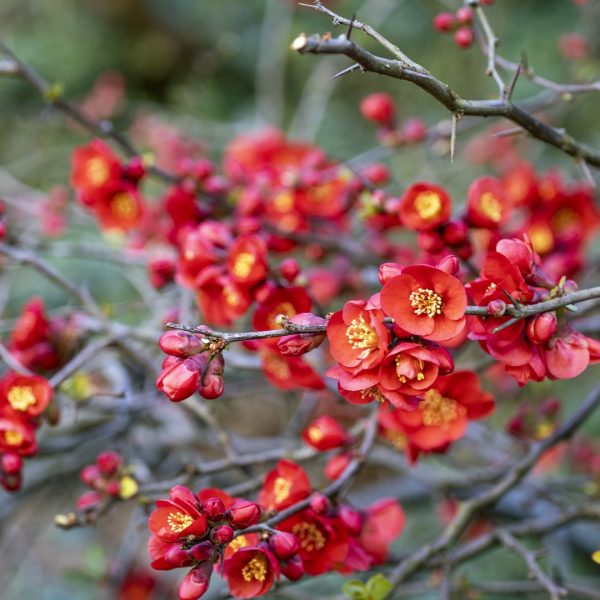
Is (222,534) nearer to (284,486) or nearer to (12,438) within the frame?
(284,486)

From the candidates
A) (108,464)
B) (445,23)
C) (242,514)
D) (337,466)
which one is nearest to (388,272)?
(242,514)

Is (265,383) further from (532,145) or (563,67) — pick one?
(563,67)

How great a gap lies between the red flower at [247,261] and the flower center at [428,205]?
0.28 metres

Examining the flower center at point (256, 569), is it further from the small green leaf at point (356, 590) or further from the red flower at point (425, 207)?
the red flower at point (425, 207)

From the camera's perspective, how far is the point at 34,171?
12.8 feet

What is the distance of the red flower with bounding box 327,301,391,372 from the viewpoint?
2.65 feet

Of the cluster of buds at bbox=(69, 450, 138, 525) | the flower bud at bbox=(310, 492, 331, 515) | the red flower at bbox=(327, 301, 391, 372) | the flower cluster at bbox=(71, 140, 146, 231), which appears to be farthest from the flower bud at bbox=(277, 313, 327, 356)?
the flower cluster at bbox=(71, 140, 146, 231)

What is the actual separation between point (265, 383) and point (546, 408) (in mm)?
786

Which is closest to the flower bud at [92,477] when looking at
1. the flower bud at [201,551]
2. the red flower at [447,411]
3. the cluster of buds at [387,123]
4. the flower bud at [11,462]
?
the flower bud at [11,462]

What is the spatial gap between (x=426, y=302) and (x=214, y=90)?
3518 mm

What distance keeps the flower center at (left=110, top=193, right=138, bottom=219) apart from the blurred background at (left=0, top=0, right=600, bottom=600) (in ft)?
2.13

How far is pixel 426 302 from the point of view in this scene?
808 millimetres

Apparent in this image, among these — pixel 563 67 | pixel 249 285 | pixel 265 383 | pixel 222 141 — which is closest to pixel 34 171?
pixel 222 141

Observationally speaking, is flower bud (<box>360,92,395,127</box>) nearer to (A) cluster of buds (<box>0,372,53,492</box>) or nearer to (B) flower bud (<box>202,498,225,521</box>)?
(A) cluster of buds (<box>0,372,53,492</box>)
